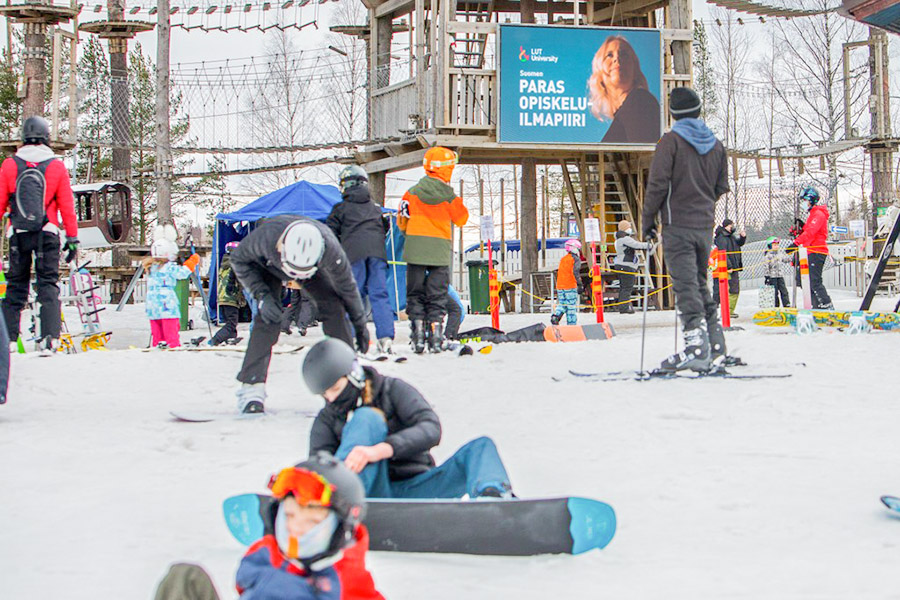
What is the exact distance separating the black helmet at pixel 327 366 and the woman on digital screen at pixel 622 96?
1568 cm

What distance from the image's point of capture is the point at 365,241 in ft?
29.3

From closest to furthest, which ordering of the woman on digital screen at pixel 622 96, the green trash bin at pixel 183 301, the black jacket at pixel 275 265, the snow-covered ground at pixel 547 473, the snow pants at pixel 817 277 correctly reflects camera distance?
the snow-covered ground at pixel 547 473, the black jacket at pixel 275 265, the snow pants at pixel 817 277, the green trash bin at pixel 183 301, the woman on digital screen at pixel 622 96

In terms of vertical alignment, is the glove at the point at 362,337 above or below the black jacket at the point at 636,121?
below

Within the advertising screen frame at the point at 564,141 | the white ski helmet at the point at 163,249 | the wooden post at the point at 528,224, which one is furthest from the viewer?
the wooden post at the point at 528,224

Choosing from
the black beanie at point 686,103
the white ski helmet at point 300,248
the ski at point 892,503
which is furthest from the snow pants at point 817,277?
the ski at point 892,503

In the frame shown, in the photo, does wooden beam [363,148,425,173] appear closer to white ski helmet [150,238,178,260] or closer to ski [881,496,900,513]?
white ski helmet [150,238,178,260]

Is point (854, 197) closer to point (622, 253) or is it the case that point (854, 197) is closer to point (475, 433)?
point (622, 253)

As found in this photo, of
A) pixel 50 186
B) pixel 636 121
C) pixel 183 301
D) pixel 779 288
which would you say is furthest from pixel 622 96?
pixel 50 186

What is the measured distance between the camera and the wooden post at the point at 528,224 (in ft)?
67.4

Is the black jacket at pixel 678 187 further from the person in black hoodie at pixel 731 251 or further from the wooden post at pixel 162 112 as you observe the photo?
the wooden post at pixel 162 112

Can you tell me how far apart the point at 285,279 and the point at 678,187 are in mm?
2987

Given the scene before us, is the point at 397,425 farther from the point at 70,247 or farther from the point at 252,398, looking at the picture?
the point at 70,247

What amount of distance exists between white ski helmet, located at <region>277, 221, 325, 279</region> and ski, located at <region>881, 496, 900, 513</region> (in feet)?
9.85

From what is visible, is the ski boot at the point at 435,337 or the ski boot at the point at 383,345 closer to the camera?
the ski boot at the point at 383,345
